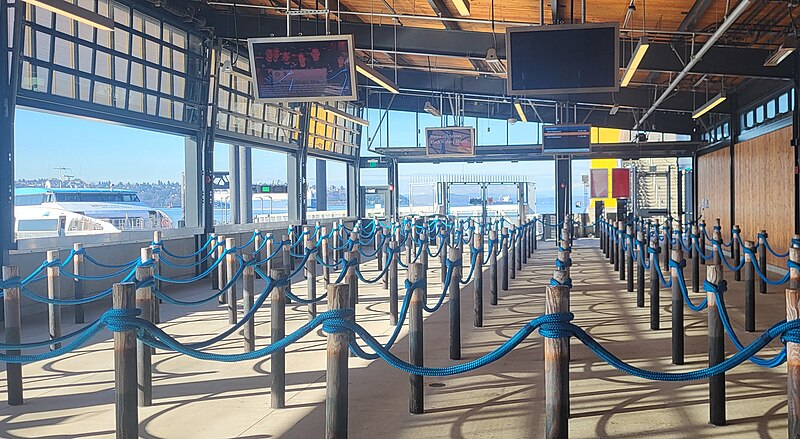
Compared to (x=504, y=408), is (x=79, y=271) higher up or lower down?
higher up

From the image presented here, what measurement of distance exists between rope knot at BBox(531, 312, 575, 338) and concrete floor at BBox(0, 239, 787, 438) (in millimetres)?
1519

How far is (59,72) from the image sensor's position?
38.2 feet

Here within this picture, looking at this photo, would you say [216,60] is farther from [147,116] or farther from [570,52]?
[570,52]

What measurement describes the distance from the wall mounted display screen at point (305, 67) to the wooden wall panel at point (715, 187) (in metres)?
15.6

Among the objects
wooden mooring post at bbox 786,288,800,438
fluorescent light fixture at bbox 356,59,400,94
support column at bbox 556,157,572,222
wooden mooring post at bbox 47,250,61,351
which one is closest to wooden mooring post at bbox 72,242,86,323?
wooden mooring post at bbox 47,250,61,351

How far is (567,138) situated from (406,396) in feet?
52.6

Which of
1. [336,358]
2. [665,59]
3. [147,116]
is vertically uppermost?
[665,59]

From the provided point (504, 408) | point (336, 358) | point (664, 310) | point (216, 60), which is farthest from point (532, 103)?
point (336, 358)

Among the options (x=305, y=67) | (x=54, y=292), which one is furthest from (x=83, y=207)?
(x=54, y=292)

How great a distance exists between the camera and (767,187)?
18219 mm

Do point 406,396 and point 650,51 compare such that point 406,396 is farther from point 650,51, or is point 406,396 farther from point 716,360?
point 650,51

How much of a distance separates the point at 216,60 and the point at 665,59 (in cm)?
969

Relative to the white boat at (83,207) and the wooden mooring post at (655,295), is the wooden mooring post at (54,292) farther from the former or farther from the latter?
the white boat at (83,207)

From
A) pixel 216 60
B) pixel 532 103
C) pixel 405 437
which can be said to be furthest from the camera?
pixel 532 103
